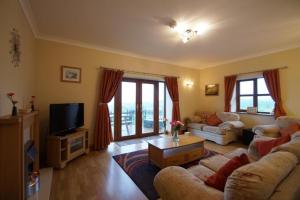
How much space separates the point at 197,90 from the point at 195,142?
3.45 metres

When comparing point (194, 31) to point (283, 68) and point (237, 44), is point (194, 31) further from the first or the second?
point (283, 68)

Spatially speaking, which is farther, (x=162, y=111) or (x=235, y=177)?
(x=162, y=111)

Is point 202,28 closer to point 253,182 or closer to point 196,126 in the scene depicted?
point 253,182

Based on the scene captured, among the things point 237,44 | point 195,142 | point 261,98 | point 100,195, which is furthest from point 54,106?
point 261,98

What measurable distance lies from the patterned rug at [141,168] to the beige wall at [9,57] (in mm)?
1980

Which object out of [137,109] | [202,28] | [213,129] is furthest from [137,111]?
[202,28]

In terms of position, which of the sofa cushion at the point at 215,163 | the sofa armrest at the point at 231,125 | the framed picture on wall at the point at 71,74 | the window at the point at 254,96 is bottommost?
the sofa cushion at the point at 215,163

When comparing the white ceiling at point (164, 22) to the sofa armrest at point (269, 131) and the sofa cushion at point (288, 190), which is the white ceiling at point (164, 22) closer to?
the sofa armrest at point (269, 131)

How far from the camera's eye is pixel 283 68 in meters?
3.83

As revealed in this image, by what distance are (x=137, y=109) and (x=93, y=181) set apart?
108 inches

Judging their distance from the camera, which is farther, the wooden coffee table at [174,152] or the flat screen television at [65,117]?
the flat screen television at [65,117]

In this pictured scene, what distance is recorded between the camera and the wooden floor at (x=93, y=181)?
2004mm

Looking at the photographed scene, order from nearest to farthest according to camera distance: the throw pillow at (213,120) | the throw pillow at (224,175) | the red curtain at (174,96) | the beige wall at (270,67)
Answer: the throw pillow at (224,175)
the beige wall at (270,67)
the throw pillow at (213,120)
the red curtain at (174,96)

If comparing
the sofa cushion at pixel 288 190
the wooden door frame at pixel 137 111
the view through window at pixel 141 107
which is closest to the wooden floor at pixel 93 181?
the wooden door frame at pixel 137 111
